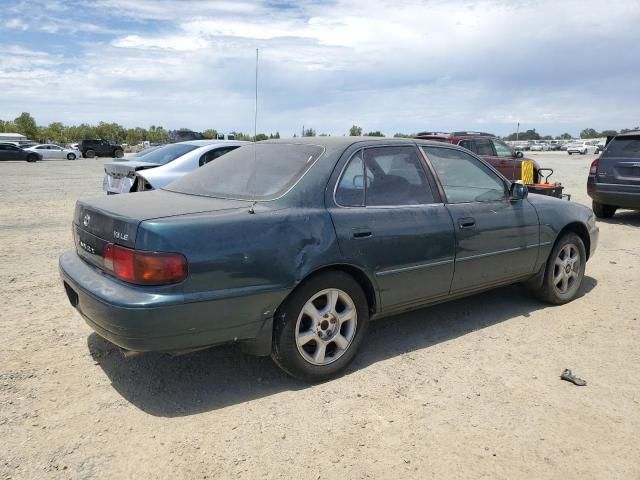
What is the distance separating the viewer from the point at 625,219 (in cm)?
1062

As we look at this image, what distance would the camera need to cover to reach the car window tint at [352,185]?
3629mm

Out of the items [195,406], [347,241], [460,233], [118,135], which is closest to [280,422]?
[195,406]

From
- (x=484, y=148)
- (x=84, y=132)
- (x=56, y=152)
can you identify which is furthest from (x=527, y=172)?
(x=84, y=132)

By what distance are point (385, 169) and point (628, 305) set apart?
292cm

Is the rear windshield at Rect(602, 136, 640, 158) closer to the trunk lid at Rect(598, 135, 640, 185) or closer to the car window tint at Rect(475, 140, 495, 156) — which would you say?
the trunk lid at Rect(598, 135, 640, 185)

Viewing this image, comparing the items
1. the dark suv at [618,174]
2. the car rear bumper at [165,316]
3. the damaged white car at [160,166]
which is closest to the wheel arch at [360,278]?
the car rear bumper at [165,316]

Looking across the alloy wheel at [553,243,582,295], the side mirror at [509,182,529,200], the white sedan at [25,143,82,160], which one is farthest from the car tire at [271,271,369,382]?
the white sedan at [25,143,82,160]

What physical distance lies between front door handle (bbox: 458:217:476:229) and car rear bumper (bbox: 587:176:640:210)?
673 centimetres

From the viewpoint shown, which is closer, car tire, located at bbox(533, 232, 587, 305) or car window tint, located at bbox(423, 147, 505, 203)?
car window tint, located at bbox(423, 147, 505, 203)

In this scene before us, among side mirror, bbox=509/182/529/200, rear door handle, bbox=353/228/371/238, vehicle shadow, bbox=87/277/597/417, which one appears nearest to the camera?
vehicle shadow, bbox=87/277/597/417

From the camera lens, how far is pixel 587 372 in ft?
12.2

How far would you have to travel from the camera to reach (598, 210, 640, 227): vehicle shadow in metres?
10.1

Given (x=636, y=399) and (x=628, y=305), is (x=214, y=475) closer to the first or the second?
(x=636, y=399)

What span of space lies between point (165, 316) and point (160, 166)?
5.65m
